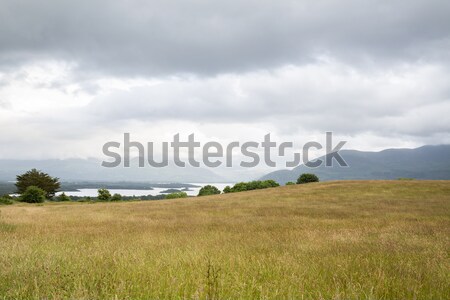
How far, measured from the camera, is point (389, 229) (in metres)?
13.5

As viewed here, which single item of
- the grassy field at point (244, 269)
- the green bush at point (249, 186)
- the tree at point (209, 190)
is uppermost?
the grassy field at point (244, 269)

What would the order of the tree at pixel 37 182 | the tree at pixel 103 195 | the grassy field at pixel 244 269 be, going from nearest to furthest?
1. the grassy field at pixel 244 269
2. the tree at pixel 103 195
3. the tree at pixel 37 182

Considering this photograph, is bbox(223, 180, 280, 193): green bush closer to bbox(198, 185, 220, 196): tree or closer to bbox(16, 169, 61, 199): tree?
bbox(198, 185, 220, 196): tree

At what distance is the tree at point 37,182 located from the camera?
270 feet

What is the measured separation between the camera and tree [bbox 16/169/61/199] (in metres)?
82.3

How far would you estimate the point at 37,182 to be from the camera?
8319 centimetres

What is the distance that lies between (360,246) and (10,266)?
880 centimetres

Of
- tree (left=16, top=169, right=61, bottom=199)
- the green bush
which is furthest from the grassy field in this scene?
tree (left=16, top=169, right=61, bottom=199)

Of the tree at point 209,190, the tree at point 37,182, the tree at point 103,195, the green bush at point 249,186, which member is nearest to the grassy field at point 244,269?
the tree at point 103,195

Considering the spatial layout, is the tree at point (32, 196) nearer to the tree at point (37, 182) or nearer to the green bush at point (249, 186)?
Result: the tree at point (37, 182)

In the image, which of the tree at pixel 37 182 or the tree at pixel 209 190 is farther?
the tree at pixel 209 190

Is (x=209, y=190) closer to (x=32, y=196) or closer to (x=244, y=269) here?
(x=32, y=196)

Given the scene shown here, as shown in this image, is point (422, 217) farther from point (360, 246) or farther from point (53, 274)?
point (53, 274)

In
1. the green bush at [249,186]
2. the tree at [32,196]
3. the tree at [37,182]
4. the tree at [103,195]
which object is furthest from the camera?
the green bush at [249,186]
